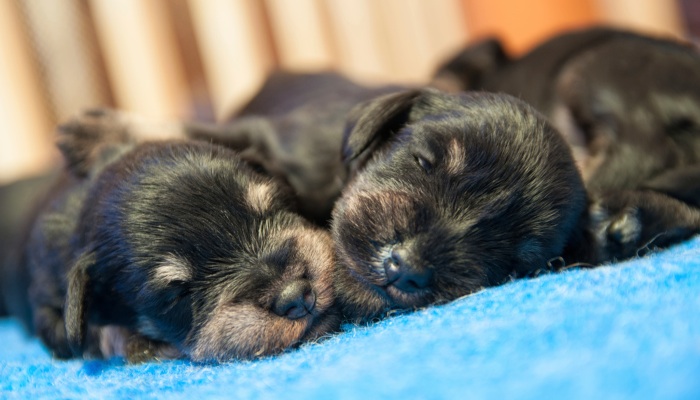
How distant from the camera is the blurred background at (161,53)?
13.0ft

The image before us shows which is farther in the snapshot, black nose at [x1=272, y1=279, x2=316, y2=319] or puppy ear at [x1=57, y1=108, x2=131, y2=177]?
puppy ear at [x1=57, y1=108, x2=131, y2=177]

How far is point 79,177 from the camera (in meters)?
2.39

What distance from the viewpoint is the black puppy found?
1.56 m

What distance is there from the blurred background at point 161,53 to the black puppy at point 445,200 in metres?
1.83

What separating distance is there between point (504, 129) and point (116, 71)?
303 cm

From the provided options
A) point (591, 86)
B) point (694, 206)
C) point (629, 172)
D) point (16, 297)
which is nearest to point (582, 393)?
point (694, 206)

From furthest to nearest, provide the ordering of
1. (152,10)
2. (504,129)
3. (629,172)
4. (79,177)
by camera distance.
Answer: (152,10), (79,177), (629,172), (504,129)

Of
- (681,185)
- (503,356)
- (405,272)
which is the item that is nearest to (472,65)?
(681,185)

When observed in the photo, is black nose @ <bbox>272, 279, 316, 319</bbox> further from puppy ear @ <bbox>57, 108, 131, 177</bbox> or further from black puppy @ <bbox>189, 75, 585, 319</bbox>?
puppy ear @ <bbox>57, 108, 131, 177</bbox>

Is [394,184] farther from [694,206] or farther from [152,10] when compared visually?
[152,10]

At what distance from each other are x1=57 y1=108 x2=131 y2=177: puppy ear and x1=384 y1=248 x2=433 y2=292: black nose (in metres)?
1.25

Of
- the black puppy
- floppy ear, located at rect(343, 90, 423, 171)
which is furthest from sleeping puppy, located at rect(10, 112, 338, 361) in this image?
floppy ear, located at rect(343, 90, 423, 171)

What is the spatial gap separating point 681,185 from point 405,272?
1.00 m

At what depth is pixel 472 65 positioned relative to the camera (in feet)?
11.1
